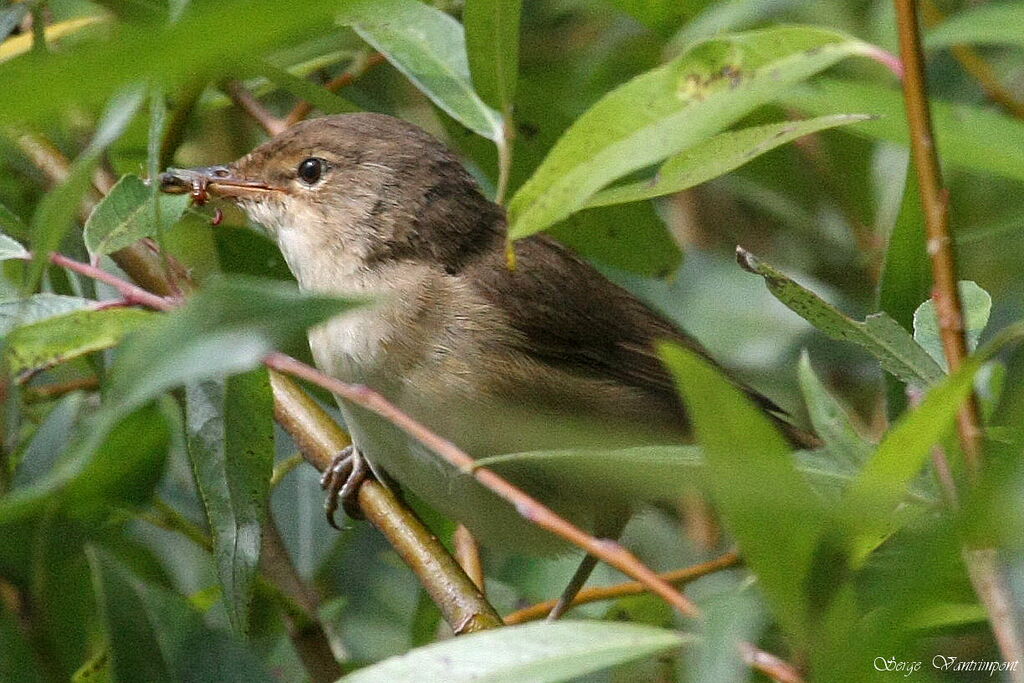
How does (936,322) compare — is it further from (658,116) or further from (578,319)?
(578,319)

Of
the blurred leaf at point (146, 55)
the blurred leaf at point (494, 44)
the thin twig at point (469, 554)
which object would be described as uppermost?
the blurred leaf at point (146, 55)

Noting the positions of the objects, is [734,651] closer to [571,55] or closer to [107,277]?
[107,277]

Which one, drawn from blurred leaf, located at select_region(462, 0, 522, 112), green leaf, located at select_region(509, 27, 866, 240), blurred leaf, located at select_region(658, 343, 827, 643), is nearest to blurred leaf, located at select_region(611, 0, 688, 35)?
blurred leaf, located at select_region(462, 0, 522, 112)

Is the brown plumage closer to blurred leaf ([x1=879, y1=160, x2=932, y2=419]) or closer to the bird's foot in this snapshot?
the bird's foot

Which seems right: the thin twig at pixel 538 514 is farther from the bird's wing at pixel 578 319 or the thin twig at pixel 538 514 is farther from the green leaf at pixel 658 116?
the bird's wing at pixel 578 319

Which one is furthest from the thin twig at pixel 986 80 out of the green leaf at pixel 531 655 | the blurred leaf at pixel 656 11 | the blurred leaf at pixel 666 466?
the green leaf at pixel 531 655

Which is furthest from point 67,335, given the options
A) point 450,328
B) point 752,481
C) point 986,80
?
point 986,80
